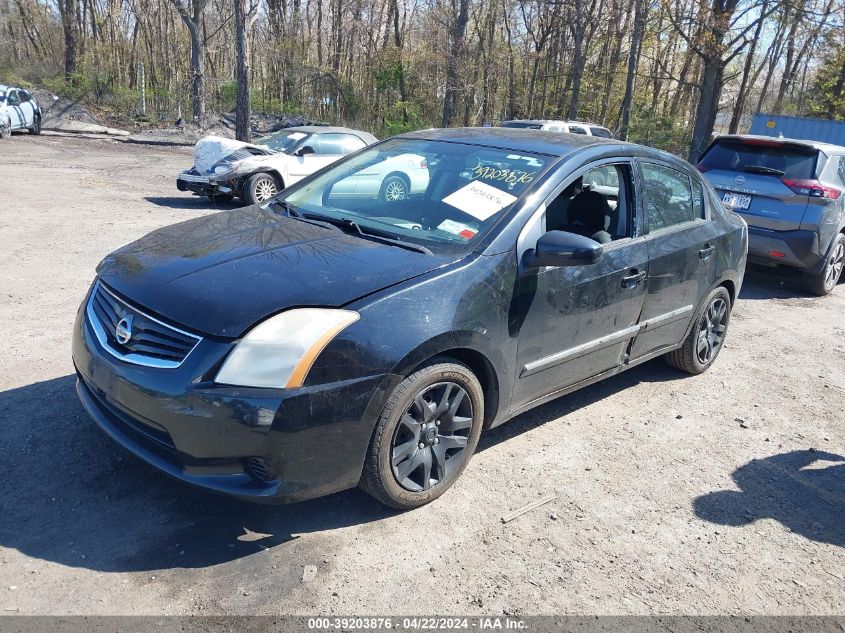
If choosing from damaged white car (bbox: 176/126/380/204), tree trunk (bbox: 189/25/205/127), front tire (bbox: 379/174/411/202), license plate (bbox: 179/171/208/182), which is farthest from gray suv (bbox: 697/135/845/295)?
tree trunk (bbox: 189/25/205/127)

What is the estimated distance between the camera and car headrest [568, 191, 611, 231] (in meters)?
4.34

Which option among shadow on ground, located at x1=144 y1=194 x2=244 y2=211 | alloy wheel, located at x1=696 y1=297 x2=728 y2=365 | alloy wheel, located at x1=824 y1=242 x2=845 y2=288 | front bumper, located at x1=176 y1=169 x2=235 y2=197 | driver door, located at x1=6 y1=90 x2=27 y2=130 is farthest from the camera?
driver door, located at x1=6 y1=90 x2=27 y2=130

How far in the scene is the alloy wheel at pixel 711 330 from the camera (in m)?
5.31

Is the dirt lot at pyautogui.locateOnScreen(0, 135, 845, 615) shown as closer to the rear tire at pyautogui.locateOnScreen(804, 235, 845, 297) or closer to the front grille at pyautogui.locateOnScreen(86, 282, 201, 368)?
the front grille at pyautogui.locateOnScreen(86, 282, 201, 368)

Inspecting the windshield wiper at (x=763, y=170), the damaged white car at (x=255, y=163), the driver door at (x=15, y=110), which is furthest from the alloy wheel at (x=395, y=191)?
the driver door at (x=15, y=110)

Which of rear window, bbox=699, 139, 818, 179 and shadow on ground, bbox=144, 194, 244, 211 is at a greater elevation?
rear window, bbox=699, 139, 818, 179

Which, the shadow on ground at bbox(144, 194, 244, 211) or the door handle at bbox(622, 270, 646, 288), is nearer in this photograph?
the door handle at bbox(622, 270, 646, 288)

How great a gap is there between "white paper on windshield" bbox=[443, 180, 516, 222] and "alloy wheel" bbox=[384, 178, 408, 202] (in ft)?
1.05

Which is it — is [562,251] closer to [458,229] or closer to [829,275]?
[458,229]

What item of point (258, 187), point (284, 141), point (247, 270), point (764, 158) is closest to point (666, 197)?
point (247, 270)

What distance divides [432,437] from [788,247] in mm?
6340

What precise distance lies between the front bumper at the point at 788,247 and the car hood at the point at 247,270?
6010 mm

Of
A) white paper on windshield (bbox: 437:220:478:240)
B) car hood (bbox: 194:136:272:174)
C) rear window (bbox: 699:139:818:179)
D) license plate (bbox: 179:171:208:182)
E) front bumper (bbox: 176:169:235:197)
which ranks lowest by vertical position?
front bumper (bbox: 176:169:235:197)

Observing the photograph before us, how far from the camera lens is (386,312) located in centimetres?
301
